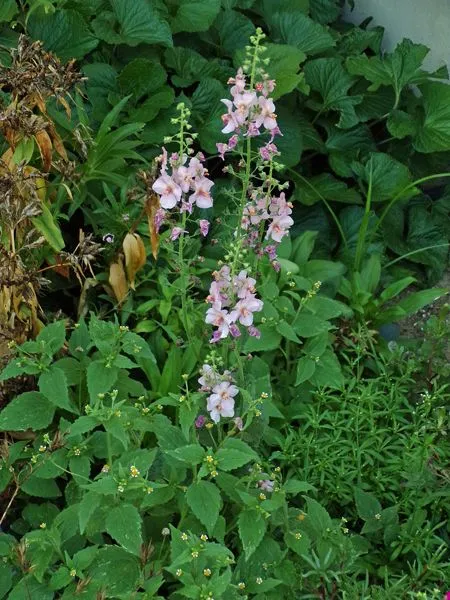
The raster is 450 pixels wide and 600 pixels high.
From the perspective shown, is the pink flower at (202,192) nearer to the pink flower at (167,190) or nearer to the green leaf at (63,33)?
the pink flower at (167,190)

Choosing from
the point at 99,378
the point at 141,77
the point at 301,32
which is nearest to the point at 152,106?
the point at 141,77

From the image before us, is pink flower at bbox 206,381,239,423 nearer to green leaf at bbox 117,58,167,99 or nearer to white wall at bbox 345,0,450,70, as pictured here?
green leaf at bbox 117,58,167,99

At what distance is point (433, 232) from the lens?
11.0ft

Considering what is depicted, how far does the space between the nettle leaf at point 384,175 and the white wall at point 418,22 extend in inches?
23.2

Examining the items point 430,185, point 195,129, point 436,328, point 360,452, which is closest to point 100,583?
point 360,452

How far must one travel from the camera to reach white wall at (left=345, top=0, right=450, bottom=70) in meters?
3.53

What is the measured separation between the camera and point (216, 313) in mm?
1991

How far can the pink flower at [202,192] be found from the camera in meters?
2.05

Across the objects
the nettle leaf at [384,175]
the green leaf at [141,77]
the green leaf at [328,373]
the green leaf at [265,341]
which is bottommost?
the green leaf at [328,373]

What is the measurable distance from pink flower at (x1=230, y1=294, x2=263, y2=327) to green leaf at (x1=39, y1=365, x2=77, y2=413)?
439mm

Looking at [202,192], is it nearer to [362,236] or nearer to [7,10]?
[362,236]

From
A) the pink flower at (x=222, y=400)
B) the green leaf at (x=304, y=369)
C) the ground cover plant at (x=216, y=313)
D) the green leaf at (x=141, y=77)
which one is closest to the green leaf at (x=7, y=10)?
the ground cover plant at (x=216, y=313)

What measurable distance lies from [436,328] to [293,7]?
1.37 meters

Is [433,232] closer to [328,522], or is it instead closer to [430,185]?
[430,185]
